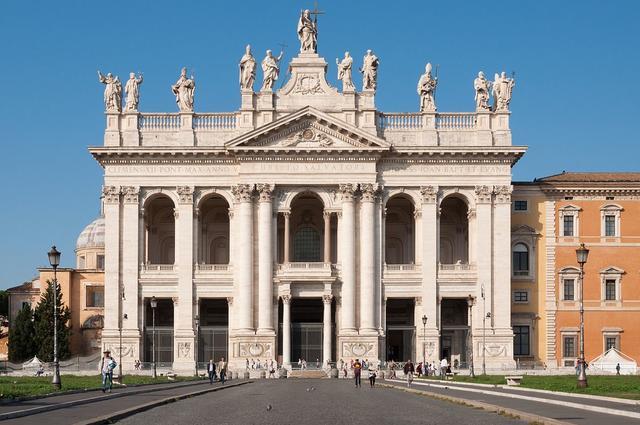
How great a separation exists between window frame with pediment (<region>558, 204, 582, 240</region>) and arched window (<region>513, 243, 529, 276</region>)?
292 cm

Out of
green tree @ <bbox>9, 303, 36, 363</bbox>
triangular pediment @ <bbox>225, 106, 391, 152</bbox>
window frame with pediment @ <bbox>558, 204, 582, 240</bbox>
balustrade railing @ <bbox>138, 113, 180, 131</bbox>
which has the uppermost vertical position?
balustrade railing @ <bbox>138, 113, 180, 131</bbox>

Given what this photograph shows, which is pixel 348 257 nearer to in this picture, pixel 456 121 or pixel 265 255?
pixel 265 255

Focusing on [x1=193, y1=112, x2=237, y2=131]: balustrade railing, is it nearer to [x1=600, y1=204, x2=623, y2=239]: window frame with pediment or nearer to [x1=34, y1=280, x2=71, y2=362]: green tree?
[x1=34, y1=280, x2=71, y2=362]: green tree

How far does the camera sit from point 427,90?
8906 centimetres

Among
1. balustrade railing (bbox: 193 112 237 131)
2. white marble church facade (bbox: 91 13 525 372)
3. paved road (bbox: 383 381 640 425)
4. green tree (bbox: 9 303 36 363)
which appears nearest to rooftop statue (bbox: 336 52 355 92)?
white marble church facade (bbox: 91 13 525 372)

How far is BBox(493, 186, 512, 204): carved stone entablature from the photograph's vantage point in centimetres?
8781

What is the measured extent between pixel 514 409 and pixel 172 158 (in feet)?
186

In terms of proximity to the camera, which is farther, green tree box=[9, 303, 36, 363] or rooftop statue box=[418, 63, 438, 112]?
green tree box=[9, 303, 36, 363]

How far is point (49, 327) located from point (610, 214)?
47.1 meters

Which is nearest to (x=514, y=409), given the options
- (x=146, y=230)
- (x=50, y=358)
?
(x=146, y=230)

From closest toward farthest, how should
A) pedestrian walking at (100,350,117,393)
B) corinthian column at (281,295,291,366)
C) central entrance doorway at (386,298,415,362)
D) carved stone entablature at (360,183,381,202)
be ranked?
pedestrian walking at (100,350,117,393)
corinthian column at (281,295,291,366)
carved stone entablature at (360,183,381,202)
central entrance doorway at (386,298,415,362)

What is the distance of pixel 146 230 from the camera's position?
297 feet

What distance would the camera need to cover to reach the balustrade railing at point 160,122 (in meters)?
88.9

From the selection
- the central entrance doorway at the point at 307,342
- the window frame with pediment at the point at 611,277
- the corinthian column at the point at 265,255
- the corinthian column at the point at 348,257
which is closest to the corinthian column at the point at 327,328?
the corinthian column at the point at 348,257
